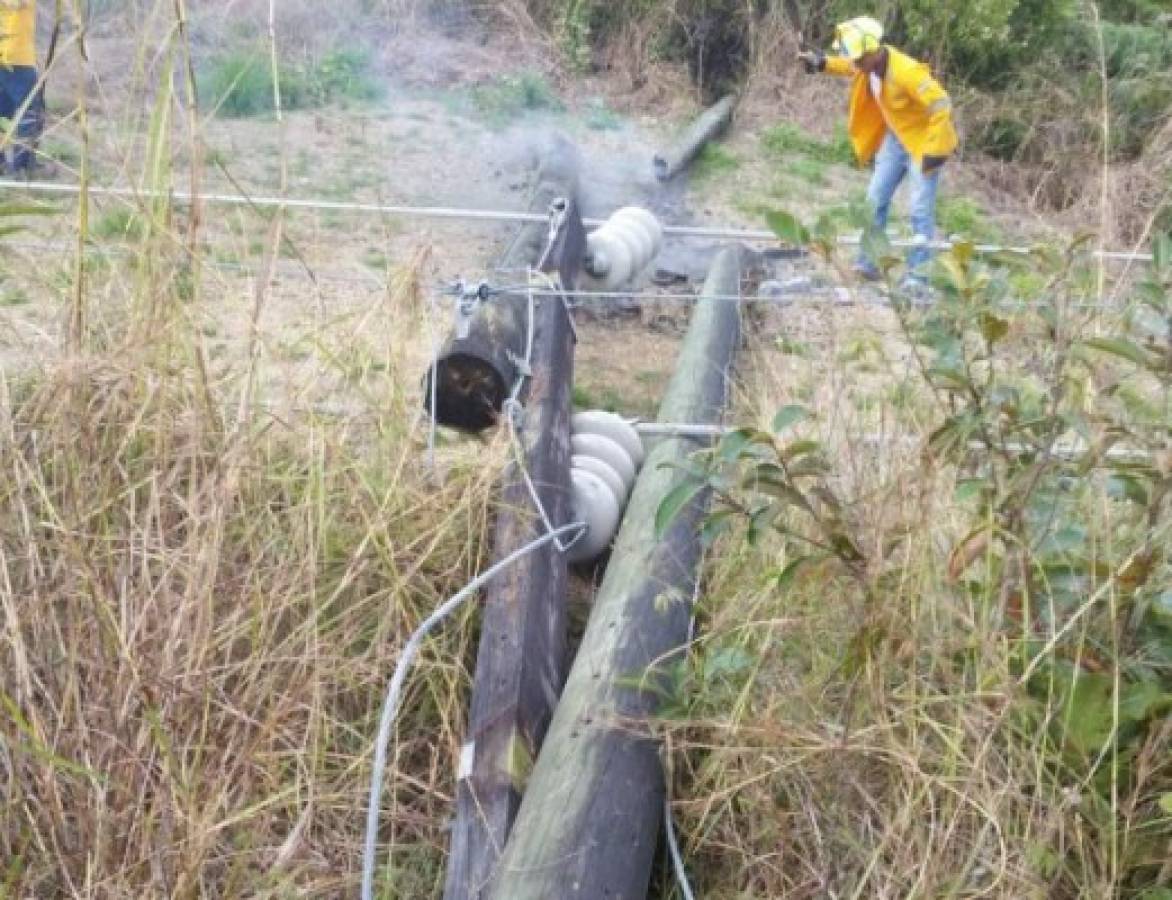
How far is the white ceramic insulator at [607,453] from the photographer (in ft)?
13.6

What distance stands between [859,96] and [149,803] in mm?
6351

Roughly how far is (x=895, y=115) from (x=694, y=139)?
2.07 metres

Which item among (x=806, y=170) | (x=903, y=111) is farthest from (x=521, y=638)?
(x=806, y=170)

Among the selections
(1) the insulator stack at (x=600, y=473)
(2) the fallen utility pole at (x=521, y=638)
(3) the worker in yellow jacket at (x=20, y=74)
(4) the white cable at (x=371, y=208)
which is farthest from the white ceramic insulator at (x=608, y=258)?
(3) the worker in yellow jacket at (x=20, y=74)

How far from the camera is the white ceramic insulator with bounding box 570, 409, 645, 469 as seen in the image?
170 inches

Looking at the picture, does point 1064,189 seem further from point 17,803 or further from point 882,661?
point 17,803

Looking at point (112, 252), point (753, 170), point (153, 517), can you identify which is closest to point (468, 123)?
point (753, 170)

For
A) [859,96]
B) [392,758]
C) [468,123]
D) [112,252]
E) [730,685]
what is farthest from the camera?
[468,123]

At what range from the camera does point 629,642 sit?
3.09m

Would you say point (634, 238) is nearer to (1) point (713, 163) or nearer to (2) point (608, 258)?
(2) point (608, 258)

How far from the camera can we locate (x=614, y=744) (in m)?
2.74

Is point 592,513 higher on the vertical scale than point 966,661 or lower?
lower

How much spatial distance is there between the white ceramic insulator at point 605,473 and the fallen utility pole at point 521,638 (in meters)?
0.08

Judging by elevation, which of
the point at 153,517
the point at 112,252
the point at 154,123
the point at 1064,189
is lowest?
the point at 1064,189
